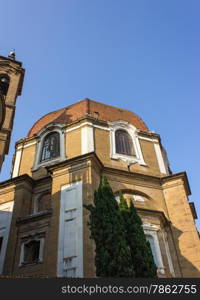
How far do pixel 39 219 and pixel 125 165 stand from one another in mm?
6955

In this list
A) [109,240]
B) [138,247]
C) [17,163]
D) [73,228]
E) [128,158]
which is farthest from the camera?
[17,163]


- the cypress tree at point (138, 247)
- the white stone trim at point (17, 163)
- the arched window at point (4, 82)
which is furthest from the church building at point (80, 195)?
the cypress tree at point (138, 247)

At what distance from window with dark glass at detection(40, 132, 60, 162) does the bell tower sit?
3909 mm

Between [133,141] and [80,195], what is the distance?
8324mm

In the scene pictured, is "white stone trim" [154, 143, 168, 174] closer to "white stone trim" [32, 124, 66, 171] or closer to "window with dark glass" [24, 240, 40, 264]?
"white stone trim" [32, 124, 66, 171]

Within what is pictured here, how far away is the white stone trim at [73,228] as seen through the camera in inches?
535

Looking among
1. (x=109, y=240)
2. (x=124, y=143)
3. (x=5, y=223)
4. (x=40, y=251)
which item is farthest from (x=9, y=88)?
(x=109, y=240)

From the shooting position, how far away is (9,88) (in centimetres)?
2205

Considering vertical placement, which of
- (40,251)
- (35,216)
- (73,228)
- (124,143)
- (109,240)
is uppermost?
(124,143)

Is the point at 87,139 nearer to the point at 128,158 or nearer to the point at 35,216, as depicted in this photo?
the point at 128,158

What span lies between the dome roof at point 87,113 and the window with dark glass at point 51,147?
171 centimetres

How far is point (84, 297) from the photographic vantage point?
7.18m

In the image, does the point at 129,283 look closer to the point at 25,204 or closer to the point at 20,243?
the point at 20,243

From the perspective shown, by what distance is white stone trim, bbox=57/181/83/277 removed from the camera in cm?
1359
